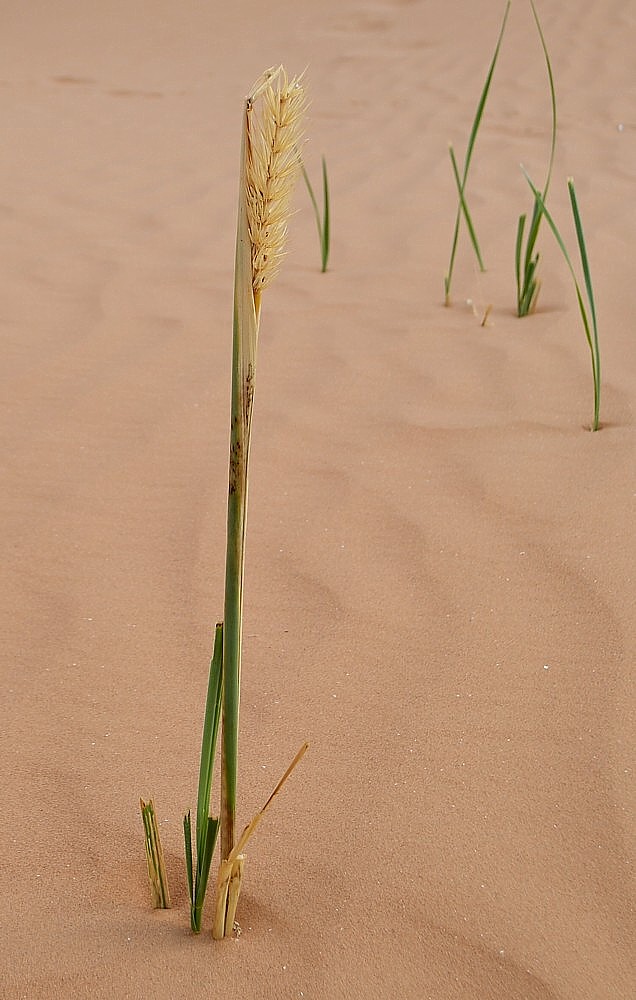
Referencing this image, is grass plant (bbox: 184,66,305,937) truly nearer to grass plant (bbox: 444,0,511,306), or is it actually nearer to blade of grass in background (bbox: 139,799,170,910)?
blade of grass in background (bbox: 139,799,170,910)

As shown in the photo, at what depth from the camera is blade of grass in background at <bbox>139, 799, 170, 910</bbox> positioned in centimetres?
82

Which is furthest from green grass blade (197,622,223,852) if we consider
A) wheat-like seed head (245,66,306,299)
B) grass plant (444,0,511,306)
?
grass plant (444,0,511,306)

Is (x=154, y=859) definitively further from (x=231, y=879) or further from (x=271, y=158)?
(x=271, y=158)

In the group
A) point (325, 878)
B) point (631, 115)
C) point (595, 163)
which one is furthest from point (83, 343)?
point (631, 115)

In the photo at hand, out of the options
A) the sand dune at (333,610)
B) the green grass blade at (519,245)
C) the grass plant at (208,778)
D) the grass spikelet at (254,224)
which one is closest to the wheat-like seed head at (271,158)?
the grass spikelet at (254,224)

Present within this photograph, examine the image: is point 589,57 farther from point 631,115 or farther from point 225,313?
point 225,313

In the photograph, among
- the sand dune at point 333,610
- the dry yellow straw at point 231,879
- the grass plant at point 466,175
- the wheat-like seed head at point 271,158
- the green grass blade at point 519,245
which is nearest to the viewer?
the wheat-like seed head at point 271,158

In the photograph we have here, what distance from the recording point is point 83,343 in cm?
229

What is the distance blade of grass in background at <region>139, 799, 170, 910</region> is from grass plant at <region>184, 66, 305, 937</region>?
0.03 meters

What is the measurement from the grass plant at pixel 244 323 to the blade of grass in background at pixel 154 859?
0.03m

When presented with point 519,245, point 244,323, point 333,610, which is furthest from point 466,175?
point 244,323

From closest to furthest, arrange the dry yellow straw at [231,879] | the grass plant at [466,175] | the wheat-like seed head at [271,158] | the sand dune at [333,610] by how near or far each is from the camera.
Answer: the wheat-like seed head at [271,158] → the dry yellow straw at [231,879] → the sand dune at [333,610] → the grass plant at [466,175]

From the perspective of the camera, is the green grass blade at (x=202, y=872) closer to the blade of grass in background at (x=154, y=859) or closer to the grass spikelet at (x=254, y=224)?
the blade of grass in background at (x=154, y=859)

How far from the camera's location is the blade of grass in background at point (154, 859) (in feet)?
2.69
